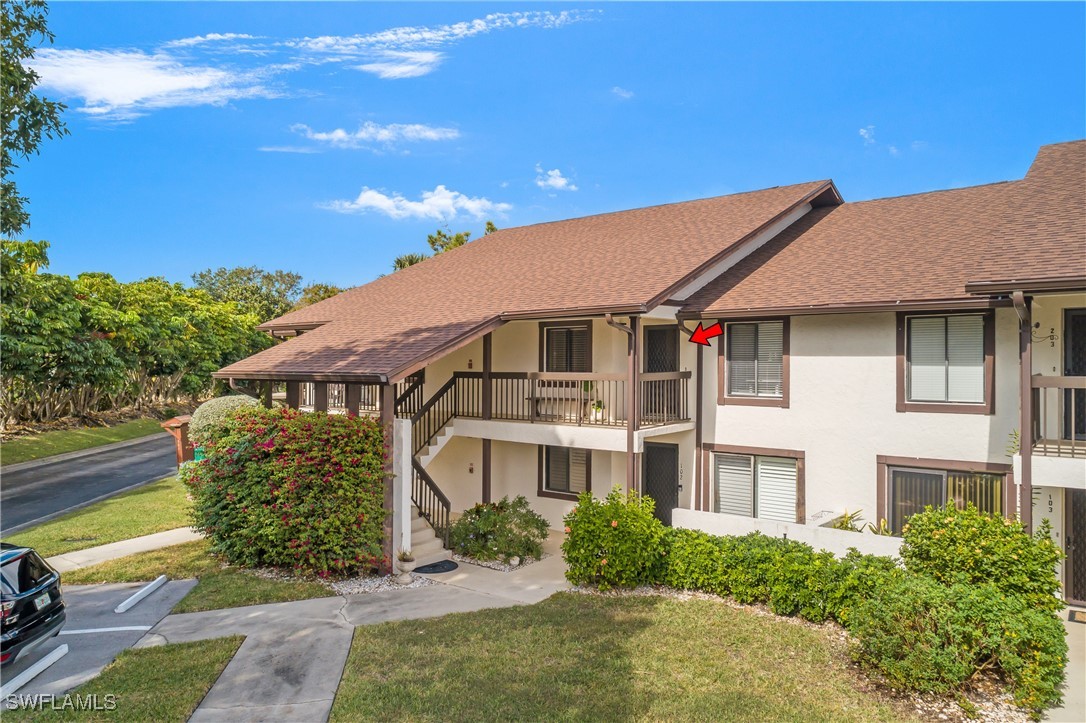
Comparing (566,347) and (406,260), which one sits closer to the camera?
(566,347)

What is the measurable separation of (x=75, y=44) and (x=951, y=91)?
2453cm

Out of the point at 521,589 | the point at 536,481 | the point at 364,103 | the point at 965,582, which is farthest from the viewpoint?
the point at 364,103

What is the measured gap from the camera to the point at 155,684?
754cm

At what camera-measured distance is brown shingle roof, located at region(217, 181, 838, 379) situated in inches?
534

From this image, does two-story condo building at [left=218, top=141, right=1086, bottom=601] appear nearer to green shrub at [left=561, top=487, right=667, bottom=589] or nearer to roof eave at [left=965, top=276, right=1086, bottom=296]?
roof eave at [left=965, top=276, right=1086, bottom=296]

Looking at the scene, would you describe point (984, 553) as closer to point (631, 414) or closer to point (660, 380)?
point (631, 414)

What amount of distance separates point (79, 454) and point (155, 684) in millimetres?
26287

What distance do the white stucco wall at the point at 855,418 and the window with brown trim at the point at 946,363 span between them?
0.44 feet

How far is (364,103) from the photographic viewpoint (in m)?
21.1

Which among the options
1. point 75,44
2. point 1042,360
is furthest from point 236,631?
point 1042,360

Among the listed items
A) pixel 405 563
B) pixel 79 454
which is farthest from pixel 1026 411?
pixel 79 454

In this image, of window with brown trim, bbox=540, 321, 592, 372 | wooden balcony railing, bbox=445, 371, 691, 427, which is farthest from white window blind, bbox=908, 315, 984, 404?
window with brown trim, bbox=540, 321, 592, 372

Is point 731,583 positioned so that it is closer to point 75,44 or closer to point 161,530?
point 161,530

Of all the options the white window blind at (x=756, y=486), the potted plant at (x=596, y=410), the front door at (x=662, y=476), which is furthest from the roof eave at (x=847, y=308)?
the front door at (x=662, y=476)
